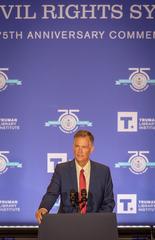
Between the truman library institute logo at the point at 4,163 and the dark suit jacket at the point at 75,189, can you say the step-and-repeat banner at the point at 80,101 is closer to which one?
the truman library institute logo at the point at 4,163

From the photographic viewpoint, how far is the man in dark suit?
12.8 feet

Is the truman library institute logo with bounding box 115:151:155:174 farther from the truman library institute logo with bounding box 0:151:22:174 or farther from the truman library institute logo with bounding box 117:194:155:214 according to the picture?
the truman library institute logo with bounding box 0:151:22:174

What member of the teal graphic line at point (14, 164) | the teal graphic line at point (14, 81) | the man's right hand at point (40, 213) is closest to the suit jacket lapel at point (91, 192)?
the man's right hand at point (40, 213)

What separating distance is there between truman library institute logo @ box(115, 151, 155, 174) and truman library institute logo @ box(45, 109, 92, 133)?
2.10 ft

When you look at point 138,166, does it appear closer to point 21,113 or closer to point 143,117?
point 143,117

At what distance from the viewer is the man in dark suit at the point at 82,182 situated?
3906 millimetres

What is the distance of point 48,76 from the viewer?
5926 millimetres

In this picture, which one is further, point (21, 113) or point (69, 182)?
point (21, 113)

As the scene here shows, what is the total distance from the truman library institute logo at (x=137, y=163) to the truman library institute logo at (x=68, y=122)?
25.3 inches

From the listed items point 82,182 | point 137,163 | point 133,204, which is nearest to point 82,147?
point 82,182

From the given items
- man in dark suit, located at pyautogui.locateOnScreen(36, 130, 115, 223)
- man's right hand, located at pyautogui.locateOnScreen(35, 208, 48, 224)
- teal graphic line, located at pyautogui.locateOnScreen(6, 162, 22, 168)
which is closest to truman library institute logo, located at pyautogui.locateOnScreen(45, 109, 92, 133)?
teal graphic line, located at pyautogui.locateOnScreen(6, 162, 22, 168)

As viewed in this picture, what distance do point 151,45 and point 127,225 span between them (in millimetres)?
2257

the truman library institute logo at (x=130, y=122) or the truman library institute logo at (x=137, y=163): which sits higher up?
the truman library institute logo at (x=130, y=122)

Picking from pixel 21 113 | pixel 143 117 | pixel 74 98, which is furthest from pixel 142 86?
pixel 21 113
